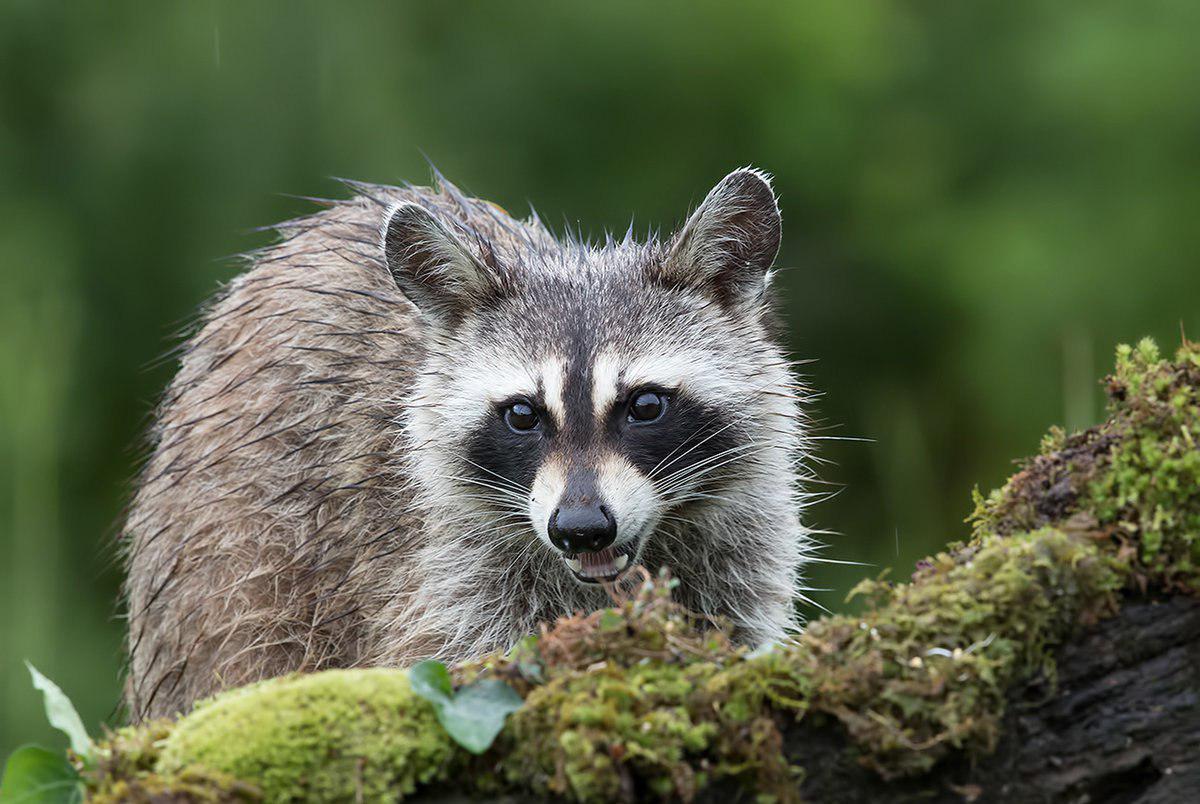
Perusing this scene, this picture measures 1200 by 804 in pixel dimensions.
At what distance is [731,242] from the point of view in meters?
5.14

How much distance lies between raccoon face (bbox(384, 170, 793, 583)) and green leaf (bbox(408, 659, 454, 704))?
1.72 m

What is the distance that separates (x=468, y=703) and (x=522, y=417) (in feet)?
7.14

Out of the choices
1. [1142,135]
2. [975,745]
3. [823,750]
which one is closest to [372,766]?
[823,750]

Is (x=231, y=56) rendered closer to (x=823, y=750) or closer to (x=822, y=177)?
(x=822, y=177)

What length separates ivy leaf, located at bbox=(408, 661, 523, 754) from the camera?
2631mm

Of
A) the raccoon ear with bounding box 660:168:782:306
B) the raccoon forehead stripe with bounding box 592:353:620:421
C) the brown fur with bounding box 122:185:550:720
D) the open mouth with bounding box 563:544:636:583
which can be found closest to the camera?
the open mouth with bounding box 563:544:636:583

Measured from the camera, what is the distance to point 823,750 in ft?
8.80

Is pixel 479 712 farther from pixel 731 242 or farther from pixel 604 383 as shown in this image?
pixel 731 242

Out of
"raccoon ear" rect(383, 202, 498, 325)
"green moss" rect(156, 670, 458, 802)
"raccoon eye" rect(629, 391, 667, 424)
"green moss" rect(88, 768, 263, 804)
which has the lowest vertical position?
"green moss" rect(88, 768, 263, 804)

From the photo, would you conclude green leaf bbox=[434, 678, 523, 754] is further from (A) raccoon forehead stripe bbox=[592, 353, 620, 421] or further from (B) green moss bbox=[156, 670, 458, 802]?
(A) raccoon forehead stripe bbox=[592, 353, 620, 421]

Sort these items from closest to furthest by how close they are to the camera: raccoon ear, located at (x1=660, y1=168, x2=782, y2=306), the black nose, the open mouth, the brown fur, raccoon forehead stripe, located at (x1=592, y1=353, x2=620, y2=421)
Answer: the black nose, the open mouth, raccoon forehead stripe, located at (x1=592, y1=353, x2=620, y2=421), raccoon ear, located at (x1=660, y1=168, x2=782, y2=306), the brown fur

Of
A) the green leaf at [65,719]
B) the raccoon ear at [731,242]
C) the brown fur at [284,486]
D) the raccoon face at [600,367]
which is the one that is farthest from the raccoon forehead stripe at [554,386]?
the green leaf at [65,719]

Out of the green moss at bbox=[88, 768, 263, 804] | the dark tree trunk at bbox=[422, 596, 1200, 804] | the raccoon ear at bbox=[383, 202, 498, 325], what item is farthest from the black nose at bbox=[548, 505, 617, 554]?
the green moss at bbox=[88, 768, 263, 804]

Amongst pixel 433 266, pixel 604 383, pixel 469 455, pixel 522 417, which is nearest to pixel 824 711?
pixel 604 383
